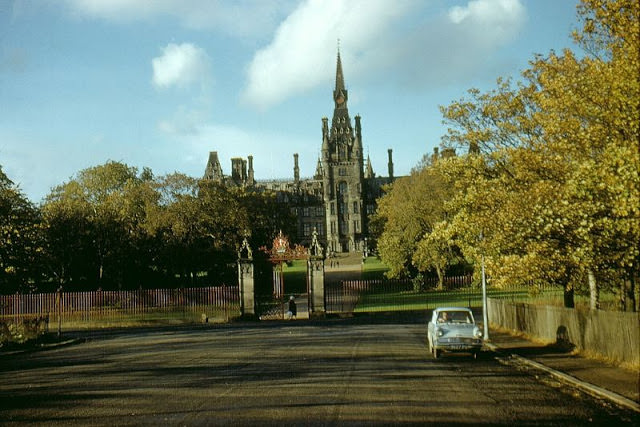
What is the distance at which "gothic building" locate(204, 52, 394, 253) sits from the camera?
140875 millimetres

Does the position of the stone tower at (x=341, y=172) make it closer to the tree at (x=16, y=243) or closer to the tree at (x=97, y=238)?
the tree at (x=97, y=238)

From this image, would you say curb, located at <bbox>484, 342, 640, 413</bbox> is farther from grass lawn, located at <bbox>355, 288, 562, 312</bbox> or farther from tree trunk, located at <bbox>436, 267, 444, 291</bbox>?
tree trunk, located at <bbox>436, 267, 444, 291</bbox>

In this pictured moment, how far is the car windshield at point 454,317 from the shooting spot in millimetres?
20422

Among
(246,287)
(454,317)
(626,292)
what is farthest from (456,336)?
(246,287)

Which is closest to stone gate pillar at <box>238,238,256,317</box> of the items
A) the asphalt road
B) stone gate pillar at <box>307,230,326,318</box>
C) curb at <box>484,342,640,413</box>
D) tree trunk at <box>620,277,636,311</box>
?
stone gate pillar at <box>307,230,326,318</box>

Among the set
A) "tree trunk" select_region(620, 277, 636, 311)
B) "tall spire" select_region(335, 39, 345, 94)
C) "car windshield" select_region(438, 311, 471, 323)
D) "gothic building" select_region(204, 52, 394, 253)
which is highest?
"tall spire" select_region(335, 39, 345, 94)

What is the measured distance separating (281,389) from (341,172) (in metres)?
131

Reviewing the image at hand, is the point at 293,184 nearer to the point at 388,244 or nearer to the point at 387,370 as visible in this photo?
the point at 388,244

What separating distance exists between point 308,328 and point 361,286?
67.6ft

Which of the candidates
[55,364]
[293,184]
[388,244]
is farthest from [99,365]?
[293,184]

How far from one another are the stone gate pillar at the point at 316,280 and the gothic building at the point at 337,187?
93155 millimetres

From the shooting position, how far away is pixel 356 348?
2297 centimetres

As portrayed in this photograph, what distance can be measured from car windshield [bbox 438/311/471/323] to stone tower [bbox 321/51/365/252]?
11859 cm

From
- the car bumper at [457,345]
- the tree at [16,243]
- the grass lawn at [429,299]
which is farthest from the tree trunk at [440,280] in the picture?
the car bumper at [457,345]
